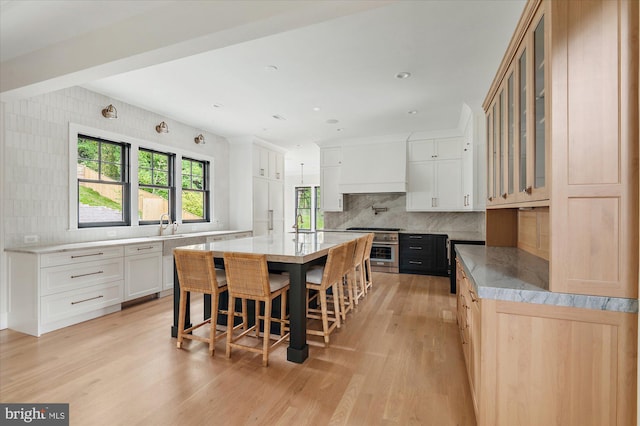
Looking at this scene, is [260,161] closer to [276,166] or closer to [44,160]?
[276,166]

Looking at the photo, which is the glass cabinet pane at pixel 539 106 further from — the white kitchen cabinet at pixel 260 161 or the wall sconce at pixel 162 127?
the white kitchen cabinet at pixel 260 161

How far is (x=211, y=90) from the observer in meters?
3.94

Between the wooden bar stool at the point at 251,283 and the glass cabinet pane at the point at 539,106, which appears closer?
the glass cabinet pane at the point at 539,106

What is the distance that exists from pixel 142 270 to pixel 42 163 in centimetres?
164

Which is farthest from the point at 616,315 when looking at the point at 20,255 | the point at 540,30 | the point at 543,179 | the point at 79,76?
the point at 20,255

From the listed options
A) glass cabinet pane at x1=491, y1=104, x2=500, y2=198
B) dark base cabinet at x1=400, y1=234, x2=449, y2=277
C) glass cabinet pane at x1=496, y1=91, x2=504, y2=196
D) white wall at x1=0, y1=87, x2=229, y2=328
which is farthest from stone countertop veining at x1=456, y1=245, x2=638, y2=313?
white wall at x1=0, y1=87, x2=229, y2=328

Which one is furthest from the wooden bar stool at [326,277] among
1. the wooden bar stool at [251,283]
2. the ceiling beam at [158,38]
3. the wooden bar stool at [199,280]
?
the ceiling beam at [158,38]

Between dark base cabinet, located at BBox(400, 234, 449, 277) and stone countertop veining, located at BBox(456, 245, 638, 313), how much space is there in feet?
12.0

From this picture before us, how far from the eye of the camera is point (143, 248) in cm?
408

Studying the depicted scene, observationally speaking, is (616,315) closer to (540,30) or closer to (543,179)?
(543,179)

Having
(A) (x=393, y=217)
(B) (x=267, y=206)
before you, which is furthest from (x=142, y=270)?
(A) (x=393, y=217)

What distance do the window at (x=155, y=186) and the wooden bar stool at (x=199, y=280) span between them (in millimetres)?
2571

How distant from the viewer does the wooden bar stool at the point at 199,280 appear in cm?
256

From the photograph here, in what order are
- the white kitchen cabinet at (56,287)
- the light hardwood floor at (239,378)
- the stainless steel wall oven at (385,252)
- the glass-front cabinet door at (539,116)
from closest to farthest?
1. the glass-front cabinet door at (539,116)
2. the light hardwood floor at (239,378)
3. the white kitchen cabinet at (56,287)
4. the stainless steel wall oven at (385,252)
